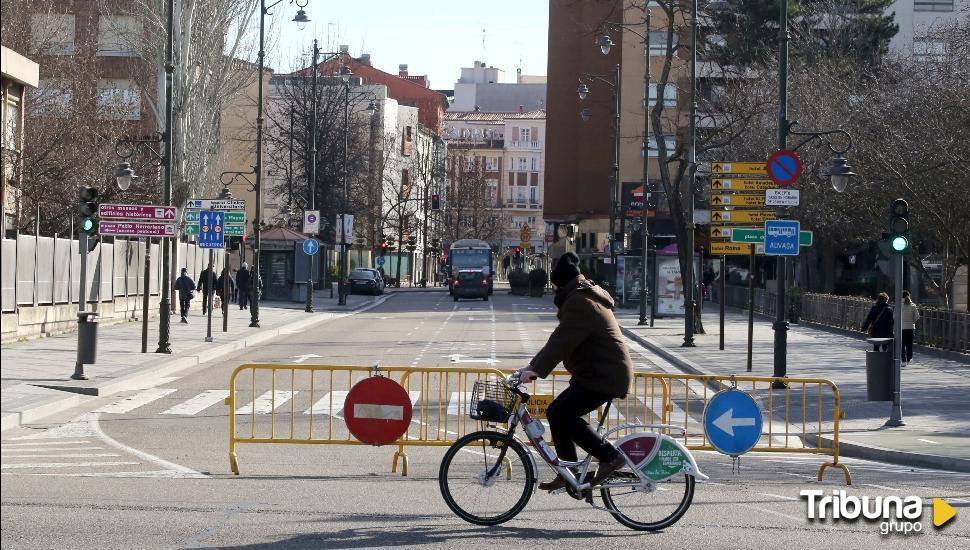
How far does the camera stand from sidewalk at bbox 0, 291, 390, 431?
695 inches

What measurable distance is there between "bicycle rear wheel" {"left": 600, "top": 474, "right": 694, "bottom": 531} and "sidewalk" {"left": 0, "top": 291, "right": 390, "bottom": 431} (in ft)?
13.3

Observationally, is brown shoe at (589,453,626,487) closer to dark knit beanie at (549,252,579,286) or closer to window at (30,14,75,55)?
dark knit beanie at (549,252,579,286)

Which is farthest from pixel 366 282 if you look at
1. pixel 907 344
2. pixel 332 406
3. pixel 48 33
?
pixel 332 406

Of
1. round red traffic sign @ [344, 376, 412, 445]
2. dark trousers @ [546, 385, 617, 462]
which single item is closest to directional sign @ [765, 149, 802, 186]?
round red traffic sign @ [344, 376, 412, 445]

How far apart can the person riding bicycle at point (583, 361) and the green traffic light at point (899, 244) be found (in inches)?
375

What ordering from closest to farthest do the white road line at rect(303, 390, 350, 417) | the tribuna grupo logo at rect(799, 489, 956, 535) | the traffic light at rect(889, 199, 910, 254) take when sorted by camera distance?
1. the tribuna grupo logo at rect(799, 489, 956, 535)
2. the white road line at rect(303, 390, 350, 417)
3. the traffic light at rect(889, 199, 910, 254)

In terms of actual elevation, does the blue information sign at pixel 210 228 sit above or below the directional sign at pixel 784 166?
below

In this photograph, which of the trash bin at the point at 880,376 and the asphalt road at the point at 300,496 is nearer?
the asphalt road at the point at 300,496

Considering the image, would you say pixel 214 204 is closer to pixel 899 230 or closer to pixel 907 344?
pixel 907 344

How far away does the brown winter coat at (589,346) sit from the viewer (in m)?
8.92

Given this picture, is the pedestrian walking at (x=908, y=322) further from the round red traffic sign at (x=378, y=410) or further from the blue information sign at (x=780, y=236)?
the round red traffic sign at (x=378, y=410)

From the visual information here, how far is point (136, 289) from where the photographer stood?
40.8 metres

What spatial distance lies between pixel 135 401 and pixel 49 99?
1368 inches

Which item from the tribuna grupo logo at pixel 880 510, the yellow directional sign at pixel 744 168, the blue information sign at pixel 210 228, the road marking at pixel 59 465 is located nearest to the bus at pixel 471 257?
the blue information sign at pixel 210 228
